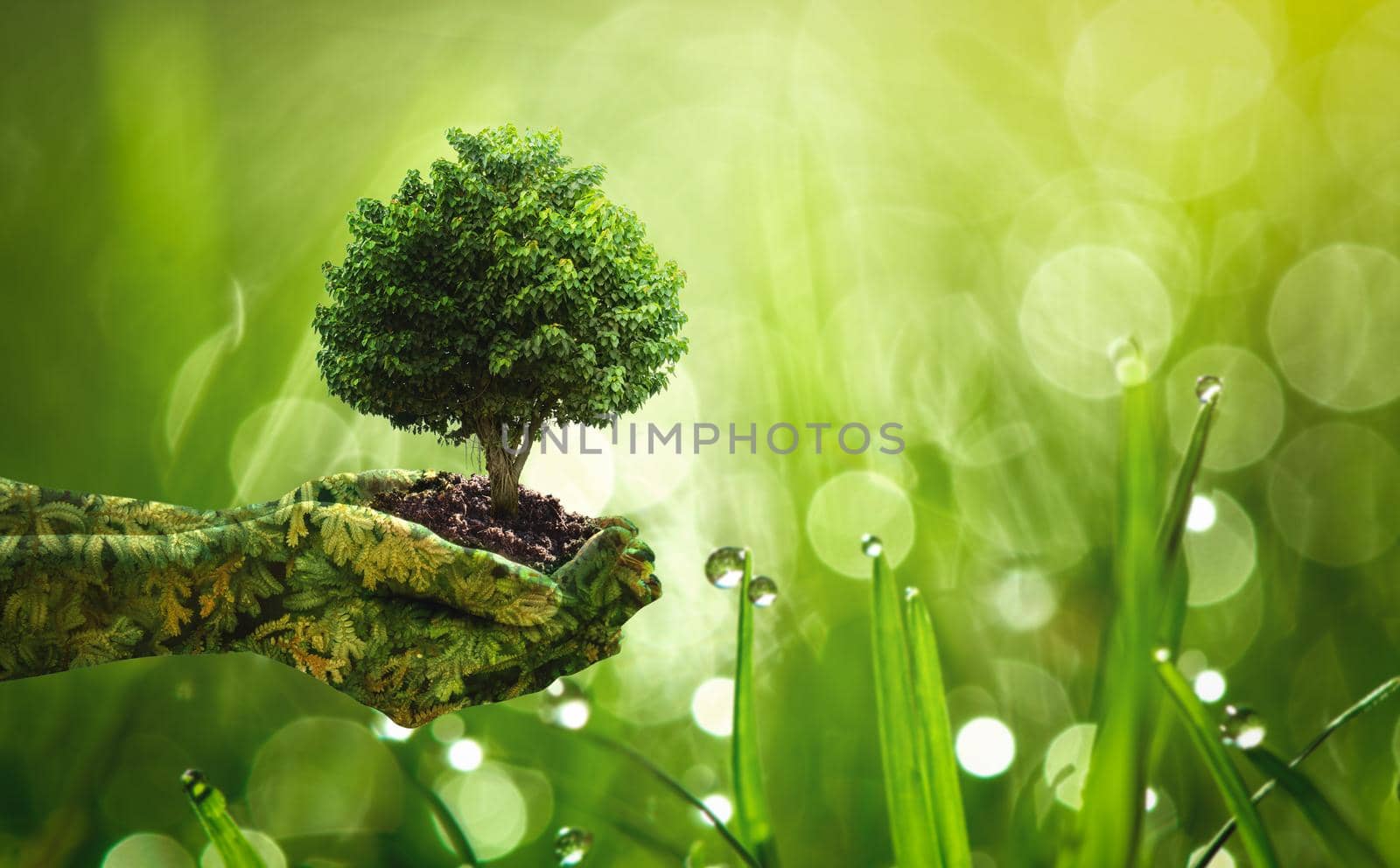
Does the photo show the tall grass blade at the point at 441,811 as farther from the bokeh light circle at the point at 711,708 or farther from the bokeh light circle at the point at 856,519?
Result: the bokeh light circle at the point at 856,519

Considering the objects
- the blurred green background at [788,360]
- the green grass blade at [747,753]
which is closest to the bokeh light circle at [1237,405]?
the blurred green background at [788,360]

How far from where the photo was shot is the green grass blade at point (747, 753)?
3.52ft

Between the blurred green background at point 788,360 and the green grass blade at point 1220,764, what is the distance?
14.8 inches

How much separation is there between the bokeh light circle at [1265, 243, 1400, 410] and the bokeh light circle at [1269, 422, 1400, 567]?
9cm

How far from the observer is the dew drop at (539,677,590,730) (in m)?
1.17

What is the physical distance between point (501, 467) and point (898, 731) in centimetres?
78

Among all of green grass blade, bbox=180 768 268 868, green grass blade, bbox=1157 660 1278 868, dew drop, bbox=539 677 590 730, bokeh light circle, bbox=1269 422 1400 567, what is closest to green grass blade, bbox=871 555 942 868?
green grass blade, bbox=1157 660 1278 868

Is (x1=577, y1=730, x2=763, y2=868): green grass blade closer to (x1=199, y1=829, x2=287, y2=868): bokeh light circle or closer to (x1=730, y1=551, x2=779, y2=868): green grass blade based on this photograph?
(x1=730, y1=551, x2=779, y2=868): green grass blade

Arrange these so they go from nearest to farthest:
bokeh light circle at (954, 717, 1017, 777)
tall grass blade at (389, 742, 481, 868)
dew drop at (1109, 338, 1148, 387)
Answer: dew drop at (1109, 338, 1148, 387) → tall grass blade at (389, 742, 481, 868) → bokeh light circle at (954, 717, 1017, 777)

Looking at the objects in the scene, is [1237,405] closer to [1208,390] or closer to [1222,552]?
[1222,552]

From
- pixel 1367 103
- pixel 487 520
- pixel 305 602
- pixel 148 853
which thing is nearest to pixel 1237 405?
pixel 1367 103

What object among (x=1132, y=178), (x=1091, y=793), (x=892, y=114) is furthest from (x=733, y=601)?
(x=1132, y=178)

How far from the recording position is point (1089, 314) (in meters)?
1.79

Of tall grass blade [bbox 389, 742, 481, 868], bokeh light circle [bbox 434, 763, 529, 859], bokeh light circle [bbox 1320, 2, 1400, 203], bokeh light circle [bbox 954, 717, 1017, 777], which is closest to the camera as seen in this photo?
tall grass blade [bbox 389, 742, 481, 868]
